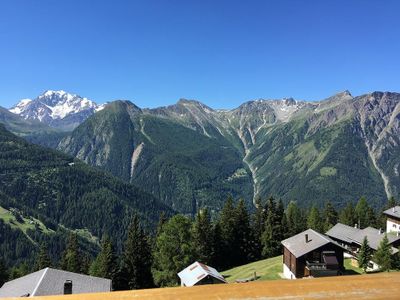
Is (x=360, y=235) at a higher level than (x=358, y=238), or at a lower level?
higher

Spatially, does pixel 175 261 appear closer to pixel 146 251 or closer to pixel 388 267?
pixel 146 251

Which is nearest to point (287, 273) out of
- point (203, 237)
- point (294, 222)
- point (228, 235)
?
point (203, 237)

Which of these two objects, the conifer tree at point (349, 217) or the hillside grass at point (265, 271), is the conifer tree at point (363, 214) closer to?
the conifer tree at point (349, 217)

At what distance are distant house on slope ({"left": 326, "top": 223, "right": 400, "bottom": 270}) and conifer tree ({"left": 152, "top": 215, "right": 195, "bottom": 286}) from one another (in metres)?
29.2

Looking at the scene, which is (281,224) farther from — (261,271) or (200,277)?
Result: (200,277)

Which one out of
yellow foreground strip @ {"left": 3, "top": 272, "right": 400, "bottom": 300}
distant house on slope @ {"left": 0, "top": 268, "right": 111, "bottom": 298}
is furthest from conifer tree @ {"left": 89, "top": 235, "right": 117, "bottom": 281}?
yellow foreground strip @ {"left": 3, "top": 272, "right": 400, "bottom": 300}

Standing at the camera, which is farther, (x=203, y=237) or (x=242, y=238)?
(x=242, y=238)

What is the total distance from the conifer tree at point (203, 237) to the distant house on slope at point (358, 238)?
2621 cm

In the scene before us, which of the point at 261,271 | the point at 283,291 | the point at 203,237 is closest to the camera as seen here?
the point at 283,291

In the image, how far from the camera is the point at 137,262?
76625mm

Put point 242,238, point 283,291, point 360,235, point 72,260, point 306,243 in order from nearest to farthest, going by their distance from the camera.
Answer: point 283,291, point 306,243, point 72,260, point 360,235, point 242,238

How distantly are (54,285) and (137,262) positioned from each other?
105ft

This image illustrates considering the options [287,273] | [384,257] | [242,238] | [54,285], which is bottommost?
[287,273]

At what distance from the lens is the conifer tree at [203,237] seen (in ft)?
267
